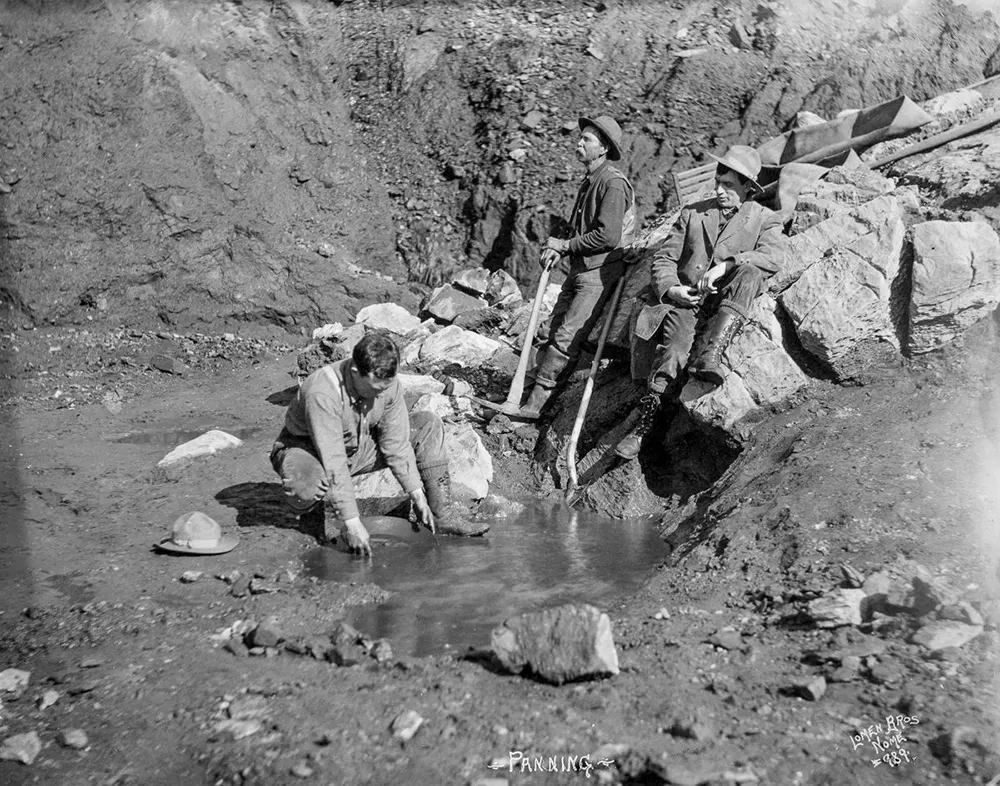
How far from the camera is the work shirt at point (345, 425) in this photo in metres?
4.69

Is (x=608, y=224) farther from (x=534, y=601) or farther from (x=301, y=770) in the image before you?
(x=301, y=770)

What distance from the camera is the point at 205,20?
12203 millimetres

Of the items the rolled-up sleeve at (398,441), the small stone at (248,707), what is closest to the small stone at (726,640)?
the small stone at (248,707)

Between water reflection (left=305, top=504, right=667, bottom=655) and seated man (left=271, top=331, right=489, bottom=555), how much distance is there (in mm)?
177

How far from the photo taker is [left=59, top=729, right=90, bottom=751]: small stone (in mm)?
3035

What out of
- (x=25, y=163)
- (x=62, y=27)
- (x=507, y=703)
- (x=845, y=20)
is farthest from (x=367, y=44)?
(x=507, y=703)

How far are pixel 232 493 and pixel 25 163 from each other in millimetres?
6321

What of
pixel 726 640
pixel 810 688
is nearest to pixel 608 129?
pixel 726 640

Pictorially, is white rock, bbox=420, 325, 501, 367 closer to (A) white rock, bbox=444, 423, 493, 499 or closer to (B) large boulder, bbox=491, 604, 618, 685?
(A) white rock, bbox=444, 423, 493, 499

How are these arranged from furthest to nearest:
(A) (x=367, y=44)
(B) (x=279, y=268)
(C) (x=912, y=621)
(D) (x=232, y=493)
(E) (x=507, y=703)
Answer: (A) (x=367, y=44)
(B) (x=279, y=268)
(D) (x=232, y=493)
(C) (x=912, y=621)
(E) (x=507, y=703)

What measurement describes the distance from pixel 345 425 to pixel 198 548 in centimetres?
104

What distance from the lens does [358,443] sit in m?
5.03

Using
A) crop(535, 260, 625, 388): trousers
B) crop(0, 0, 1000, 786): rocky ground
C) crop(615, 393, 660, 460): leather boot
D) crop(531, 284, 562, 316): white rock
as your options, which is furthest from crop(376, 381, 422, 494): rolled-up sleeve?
crop(531, 284, 562, 316): white rock

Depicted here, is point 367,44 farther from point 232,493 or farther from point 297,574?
point 297,574
